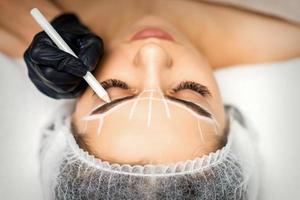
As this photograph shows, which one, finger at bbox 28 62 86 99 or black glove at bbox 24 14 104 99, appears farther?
finger at bbox 28 62 86 99

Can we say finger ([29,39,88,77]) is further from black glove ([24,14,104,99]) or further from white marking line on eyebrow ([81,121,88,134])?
white marking line on eyebrow ([81,121,88,134])

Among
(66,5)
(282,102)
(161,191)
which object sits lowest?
(282,102)

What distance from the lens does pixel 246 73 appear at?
5.24 feet

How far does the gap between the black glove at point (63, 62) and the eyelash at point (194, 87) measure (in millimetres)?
237

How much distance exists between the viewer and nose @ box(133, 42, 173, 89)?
1.21 m

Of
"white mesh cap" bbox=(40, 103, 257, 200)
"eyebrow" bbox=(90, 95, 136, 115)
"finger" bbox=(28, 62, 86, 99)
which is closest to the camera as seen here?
"white mesh cap" bbox=(40, 103, 257, 200)

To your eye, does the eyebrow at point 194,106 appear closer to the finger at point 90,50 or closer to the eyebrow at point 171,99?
the eyebrow at point 171,99

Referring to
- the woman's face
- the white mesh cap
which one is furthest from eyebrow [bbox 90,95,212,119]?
the white mesh cap

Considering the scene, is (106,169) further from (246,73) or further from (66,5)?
(66,5)

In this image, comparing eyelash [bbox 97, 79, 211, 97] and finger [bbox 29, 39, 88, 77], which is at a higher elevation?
finger [bbox 29, 39, 88, 77]

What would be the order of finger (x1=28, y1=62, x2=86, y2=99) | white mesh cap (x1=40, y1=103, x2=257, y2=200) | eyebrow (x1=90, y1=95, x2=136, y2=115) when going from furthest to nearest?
1. finger (x1=28, y1=62, x2=86, y2=99)
2. eyebrow (x1=90, y1=95, x2=136, y2=115)
3. white mesh cap (x1=40, y1=103, x2=257, y2=200)

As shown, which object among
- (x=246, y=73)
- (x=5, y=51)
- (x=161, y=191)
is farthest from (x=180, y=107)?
(x=5, y=51)

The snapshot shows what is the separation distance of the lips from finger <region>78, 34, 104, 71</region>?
0.10 m

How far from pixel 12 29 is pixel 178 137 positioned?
80 cm
